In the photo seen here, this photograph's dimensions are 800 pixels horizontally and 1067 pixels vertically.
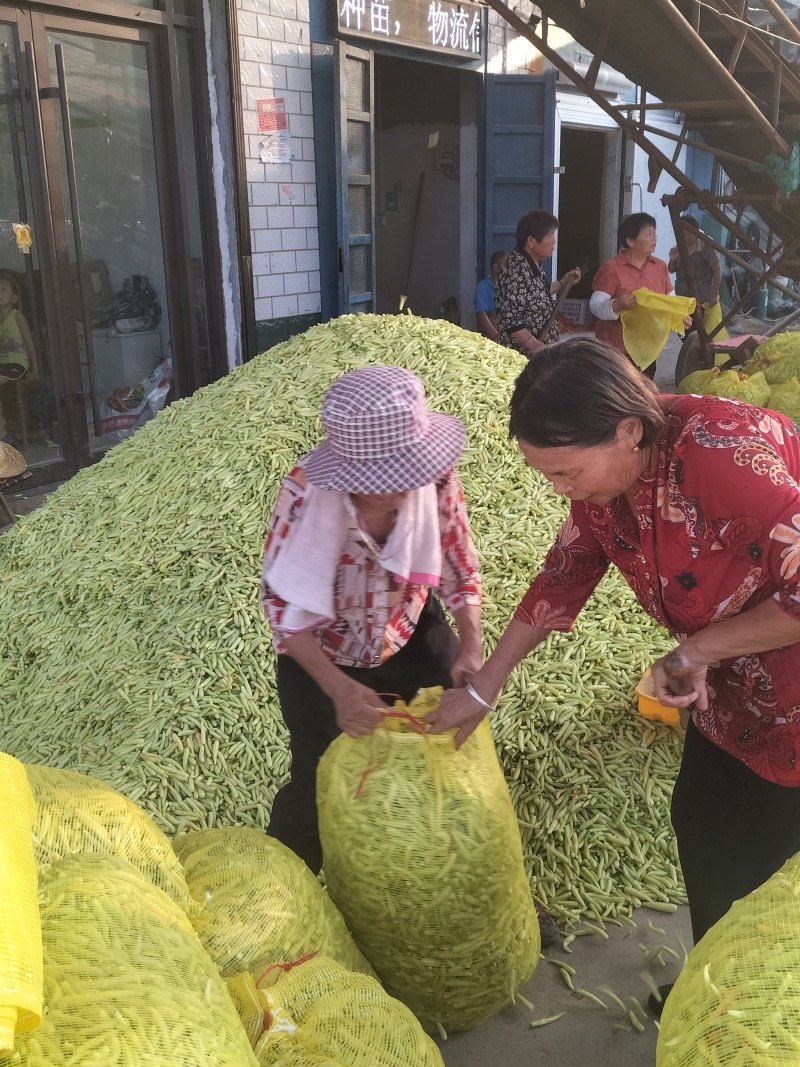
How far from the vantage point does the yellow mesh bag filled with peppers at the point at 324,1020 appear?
5.41 feet

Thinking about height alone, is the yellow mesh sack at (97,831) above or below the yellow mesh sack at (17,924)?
below

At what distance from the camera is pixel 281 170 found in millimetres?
7340

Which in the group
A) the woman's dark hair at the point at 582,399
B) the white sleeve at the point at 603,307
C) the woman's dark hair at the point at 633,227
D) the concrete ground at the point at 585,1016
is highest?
the woman's dark hair at the point at 633,227

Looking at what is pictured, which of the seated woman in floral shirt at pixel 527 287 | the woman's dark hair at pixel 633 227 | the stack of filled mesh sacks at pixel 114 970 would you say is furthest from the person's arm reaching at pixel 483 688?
the woman's dark hair at pixel 633 227

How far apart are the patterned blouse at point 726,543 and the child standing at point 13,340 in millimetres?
4770

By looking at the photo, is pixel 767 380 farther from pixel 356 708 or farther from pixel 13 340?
pixel 356 708

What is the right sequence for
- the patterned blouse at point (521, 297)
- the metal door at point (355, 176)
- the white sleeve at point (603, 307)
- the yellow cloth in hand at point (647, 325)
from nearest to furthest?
the yellow cloth in hand at point (647, 325)
the patterned blouse at point (521, 297)
the white sleeve at point (603, 307)
the metal door at point (355, 176)

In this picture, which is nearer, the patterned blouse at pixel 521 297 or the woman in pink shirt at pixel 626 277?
the patterned blouse at pixel 521 297

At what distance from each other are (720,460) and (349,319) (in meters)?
3.70

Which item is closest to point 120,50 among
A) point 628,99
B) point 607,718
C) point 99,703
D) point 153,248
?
point 153,248

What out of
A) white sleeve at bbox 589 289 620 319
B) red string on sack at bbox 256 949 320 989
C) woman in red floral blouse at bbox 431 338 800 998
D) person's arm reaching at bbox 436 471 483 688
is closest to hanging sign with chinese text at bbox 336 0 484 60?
white sleeve at bbox 589 289 620 319

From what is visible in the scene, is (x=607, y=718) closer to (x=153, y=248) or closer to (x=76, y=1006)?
(x=76, y=1006)

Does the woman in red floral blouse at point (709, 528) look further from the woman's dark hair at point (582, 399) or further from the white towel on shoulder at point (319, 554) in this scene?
the white towel on shoulder at point (319, 554)


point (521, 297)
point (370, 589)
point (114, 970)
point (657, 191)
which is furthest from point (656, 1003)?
point (657, 191)
